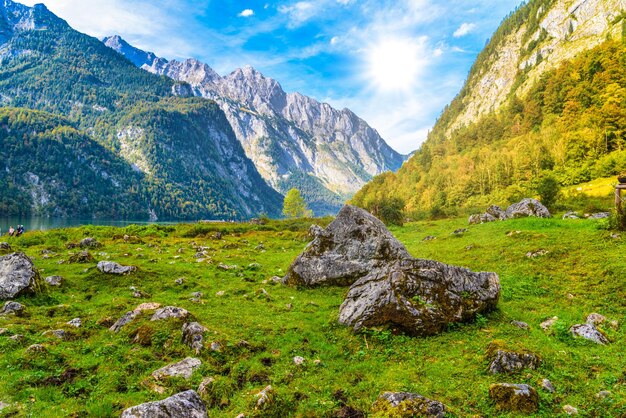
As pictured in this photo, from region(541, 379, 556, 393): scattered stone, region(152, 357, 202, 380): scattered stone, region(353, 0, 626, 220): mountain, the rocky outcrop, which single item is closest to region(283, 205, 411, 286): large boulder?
the rocky outcrop

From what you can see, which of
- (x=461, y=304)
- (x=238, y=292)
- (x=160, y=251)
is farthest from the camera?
(x=160, y=251)

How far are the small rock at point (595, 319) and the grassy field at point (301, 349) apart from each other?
1.25 ft

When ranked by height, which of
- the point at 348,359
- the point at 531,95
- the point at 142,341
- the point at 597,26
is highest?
the point at 597,26

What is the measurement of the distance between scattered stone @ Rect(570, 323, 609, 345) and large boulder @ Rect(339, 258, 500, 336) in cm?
265

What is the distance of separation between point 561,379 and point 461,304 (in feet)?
13.6

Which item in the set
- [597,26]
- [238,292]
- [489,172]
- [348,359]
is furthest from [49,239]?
[597,26]

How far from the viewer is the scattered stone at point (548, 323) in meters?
11.5

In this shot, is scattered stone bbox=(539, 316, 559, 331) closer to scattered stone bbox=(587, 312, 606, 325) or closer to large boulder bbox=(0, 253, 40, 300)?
scattered stone bbox=(587, 312, 606, 325)

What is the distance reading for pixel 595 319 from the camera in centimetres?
1162

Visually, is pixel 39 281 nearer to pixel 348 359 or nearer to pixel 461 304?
pixel 348 359

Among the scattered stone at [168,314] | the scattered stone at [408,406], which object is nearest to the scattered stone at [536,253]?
the scattered stone at [408,406]

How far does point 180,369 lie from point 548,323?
1202cm

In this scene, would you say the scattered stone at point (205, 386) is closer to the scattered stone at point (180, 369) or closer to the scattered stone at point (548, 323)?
the scattered stone at point (180, 369)

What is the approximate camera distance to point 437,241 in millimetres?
32469
